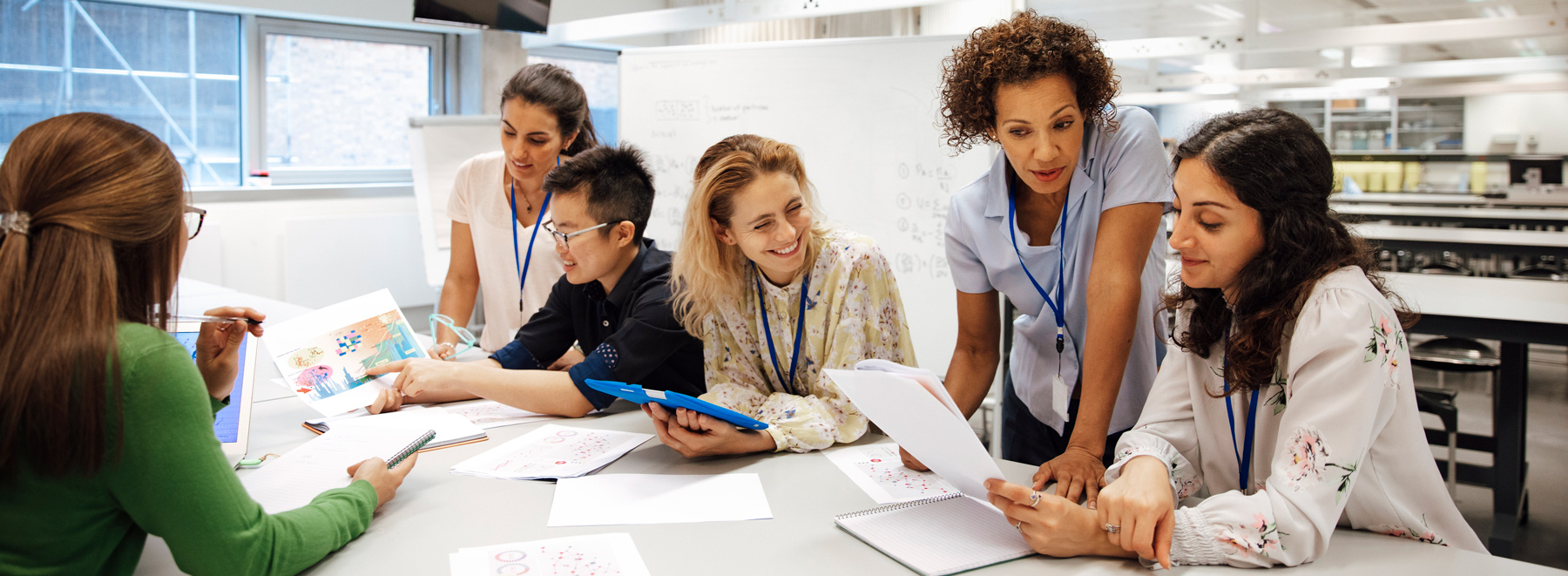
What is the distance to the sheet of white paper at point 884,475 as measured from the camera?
4.30 feet

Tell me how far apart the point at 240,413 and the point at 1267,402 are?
163 centimetres

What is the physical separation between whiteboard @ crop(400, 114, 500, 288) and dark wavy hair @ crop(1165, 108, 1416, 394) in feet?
13.8

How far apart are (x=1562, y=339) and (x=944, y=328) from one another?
5.94 feet

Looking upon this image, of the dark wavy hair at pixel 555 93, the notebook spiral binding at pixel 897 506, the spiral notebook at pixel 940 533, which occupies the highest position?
the dark wavy hair at pixel 555 93

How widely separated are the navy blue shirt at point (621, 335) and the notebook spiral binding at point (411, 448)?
1.07 feet

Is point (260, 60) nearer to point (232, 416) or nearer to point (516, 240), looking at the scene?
point (516, 240)

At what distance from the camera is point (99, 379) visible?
852 millimetres

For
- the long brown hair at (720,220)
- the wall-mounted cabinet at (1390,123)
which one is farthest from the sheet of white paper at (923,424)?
the wall-mounted cabinet at (1390,123)

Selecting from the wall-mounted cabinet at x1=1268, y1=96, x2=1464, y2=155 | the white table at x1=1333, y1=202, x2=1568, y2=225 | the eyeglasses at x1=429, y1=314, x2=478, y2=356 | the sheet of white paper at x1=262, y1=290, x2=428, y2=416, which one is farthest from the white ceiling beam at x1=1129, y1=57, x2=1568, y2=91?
the sheet of white paper at x1=262, y1=290, x2=428, y2=416

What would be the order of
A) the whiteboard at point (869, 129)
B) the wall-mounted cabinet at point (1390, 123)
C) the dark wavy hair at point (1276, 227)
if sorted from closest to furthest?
the dark wavy hair at point (1276, 227)
the whiteboard at point (869, 129)
the wall-mounted cabinet at point (1390, 123)

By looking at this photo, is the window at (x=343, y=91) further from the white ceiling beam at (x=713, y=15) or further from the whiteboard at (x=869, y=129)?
the whiteboard at (x=869, y=129)

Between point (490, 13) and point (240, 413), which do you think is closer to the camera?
point (240, 413)

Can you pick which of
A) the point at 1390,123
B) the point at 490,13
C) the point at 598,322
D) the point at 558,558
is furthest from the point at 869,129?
the point at 1390,123

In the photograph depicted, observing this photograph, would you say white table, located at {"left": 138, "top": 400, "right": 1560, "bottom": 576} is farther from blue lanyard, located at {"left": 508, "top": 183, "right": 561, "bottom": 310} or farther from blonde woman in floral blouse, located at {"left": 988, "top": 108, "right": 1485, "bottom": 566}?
blue lanyard, located at {"left": 508, "top": 183, "right": 561, "bottom": 310}
